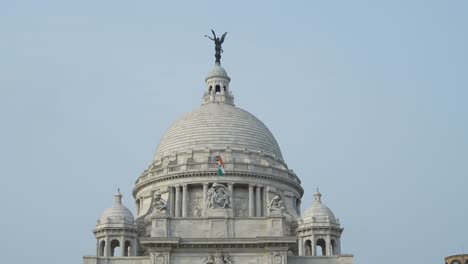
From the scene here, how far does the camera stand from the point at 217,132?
305 feet

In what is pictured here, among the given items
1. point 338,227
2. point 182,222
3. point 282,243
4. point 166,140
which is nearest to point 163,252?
point 182,222

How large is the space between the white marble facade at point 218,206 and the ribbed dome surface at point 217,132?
0.11 metres

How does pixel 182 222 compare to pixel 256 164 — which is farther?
pixel 256 164

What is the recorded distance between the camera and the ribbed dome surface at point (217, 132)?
92.6 meters

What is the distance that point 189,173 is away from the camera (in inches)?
3479

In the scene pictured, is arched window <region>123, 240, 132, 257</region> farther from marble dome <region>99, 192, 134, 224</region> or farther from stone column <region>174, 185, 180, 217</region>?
stone column <region>174, 185, 180, 217</region>

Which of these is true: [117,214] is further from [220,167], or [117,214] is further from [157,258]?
[157,258]

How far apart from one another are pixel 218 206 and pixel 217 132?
73.2 feet

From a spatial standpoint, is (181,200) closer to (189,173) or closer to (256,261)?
(189,173)

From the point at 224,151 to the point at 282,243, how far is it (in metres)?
24.4

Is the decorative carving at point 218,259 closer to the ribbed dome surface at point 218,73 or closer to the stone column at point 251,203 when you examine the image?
the stone column at point 251,203

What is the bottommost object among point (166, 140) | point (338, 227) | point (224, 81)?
point (338, 227)

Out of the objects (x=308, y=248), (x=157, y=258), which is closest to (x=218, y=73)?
(x=308, y=248)

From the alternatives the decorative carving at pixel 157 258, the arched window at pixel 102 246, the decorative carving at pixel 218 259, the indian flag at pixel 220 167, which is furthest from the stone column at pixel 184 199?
the decorative carving at pixel 218 259
